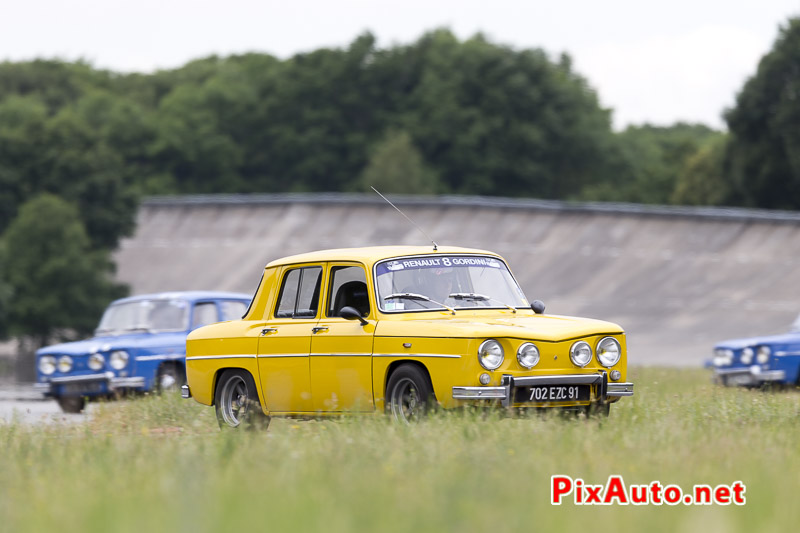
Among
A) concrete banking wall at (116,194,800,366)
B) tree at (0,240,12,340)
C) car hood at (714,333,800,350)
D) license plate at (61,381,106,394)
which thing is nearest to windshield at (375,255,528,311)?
license plate at (61,381,106,394)

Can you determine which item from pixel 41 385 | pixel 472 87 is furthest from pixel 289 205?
pixel 41 385

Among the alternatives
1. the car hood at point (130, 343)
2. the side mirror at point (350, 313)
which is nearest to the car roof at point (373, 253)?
the side mirror at point (350, 313)

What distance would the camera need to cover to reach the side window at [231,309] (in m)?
16.9

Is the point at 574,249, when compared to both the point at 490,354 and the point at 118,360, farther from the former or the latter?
the point at 490,354

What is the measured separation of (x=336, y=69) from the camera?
91.2 meters

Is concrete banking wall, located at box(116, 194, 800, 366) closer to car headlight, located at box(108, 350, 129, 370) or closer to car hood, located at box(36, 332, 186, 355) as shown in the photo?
car hood, located at box(36, 332, 186, 355)

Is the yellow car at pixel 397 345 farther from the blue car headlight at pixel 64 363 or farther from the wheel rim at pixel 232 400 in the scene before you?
the blue car headlight at pixel 64 363

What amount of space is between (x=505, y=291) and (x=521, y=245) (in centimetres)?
3833

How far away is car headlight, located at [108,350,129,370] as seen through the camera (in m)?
15.9

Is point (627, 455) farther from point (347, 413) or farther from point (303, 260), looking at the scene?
point (303, 260)

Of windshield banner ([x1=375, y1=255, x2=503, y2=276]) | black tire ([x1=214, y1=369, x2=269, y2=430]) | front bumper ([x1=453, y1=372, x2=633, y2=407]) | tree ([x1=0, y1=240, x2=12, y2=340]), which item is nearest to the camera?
front bumper ([x1=453, y1=372, x2=633, y2=407])

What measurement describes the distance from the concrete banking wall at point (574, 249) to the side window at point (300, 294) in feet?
81.3

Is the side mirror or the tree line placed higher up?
the tree line

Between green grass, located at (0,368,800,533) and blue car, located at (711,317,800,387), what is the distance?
6.60 metres
